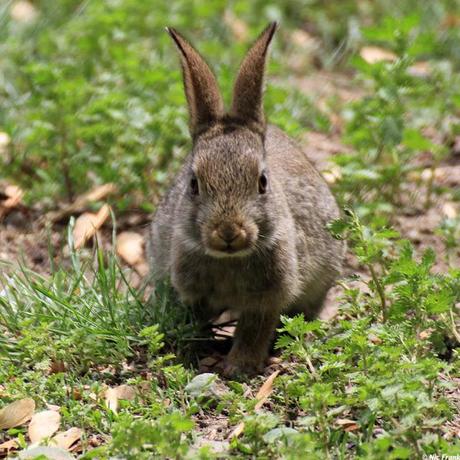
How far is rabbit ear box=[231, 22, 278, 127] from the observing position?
514 cm

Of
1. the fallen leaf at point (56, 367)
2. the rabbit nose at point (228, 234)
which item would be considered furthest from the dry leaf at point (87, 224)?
the rabbit nose at point (228, 234)

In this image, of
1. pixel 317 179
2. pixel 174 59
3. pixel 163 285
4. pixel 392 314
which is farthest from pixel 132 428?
pixel 174 59

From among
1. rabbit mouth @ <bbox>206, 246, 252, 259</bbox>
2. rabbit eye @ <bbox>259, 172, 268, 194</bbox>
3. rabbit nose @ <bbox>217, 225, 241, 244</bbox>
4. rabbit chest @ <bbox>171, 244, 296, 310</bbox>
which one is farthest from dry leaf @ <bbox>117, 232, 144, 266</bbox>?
rabbit nose @ <bbox>217, 225, 241, 244</bbox>

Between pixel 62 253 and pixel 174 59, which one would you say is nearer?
pixel 62 253

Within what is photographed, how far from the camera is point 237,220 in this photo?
15.4 feet

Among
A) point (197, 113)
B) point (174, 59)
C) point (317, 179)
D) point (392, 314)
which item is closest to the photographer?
point (392, 314)

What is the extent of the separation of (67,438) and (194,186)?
1.43 metres

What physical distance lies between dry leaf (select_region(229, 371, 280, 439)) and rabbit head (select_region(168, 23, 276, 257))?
0.62m

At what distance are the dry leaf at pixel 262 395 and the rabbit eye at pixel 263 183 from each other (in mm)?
887

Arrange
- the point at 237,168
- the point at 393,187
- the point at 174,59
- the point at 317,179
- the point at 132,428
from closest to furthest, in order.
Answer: the point at 132,428
the point at 237,168
the point at 317,179
the point at 393,187
the point at 174,59

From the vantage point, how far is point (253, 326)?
517 centimetres

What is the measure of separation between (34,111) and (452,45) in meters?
3.69

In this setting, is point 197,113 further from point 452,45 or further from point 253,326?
point 452,45

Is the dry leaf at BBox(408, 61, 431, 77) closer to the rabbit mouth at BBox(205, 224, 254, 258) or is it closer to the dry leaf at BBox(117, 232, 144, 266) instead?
the dry leaf at BBox(117, 232, 144, 266)
